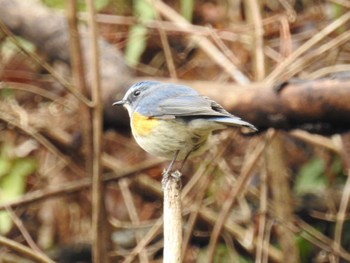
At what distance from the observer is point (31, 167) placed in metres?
4.44

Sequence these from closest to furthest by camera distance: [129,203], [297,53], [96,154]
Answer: [96,154], [297,53], [129,203]

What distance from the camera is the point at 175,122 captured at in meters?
2.92

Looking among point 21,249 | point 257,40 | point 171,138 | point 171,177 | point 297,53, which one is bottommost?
point 21,249

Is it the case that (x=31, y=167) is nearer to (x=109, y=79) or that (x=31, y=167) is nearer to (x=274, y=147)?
(x=109, y=79)

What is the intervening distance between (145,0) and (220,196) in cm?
128

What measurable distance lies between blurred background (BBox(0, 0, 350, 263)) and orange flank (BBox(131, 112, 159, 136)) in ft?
2.24

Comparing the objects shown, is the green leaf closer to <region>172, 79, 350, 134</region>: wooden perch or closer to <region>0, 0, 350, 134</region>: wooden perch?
<region>0, 0, 350, 134</region>: wooden perch

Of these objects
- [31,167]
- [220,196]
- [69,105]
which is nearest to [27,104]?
[69,105]

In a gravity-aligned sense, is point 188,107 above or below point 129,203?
below

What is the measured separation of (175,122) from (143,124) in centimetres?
13

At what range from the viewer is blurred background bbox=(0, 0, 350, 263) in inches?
164

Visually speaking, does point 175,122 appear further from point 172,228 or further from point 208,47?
point 208,47

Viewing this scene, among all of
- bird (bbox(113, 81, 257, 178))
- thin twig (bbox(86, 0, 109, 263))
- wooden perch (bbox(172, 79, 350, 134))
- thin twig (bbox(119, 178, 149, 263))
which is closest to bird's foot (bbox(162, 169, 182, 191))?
bird (bbox(113, 81, 257, 178))

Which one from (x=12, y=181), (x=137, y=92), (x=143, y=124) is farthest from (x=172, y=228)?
(x=12, y=181)
